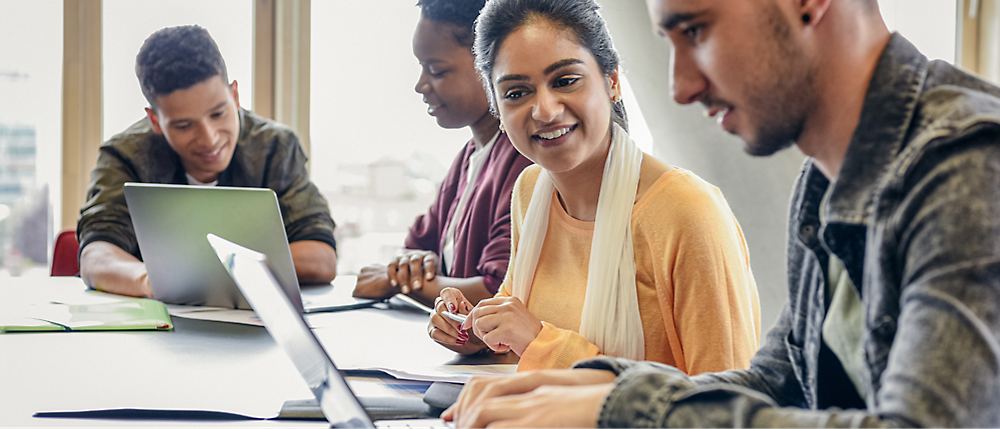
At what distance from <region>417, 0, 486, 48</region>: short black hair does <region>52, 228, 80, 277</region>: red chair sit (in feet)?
4.59

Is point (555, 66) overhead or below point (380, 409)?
overhead

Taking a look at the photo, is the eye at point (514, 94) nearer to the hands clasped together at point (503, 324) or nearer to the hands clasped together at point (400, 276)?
the hands clasped together at point (503, 324)

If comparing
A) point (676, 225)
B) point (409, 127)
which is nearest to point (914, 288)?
point (676, 225)

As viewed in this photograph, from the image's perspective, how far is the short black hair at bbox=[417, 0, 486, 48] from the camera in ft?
5.49

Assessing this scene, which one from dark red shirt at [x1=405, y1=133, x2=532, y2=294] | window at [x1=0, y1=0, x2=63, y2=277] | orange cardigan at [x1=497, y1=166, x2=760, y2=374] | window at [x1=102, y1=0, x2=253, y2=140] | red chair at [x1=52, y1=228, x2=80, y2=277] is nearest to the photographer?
orange cardigan at [x1=497, y1=166, x2=760, y2=374]

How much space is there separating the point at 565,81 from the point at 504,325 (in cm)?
42

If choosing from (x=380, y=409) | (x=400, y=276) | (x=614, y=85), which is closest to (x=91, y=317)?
(x=400, y=276)

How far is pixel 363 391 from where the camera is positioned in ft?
2.82

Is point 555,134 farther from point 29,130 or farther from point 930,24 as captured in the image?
point 930,24

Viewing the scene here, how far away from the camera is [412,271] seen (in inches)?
59.3

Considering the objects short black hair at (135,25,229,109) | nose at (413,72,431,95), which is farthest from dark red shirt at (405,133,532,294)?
short black hair at (135,25,229,109)

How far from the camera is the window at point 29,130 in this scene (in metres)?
2.87

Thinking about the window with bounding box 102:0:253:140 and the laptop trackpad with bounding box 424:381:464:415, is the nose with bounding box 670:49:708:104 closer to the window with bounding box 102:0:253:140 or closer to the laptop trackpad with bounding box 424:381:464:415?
the laptop trackpad with bounding box 424:381:464:415

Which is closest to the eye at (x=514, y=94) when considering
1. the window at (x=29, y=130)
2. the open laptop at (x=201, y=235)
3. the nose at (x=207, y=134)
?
the open laptop at (x=201, y=235)
